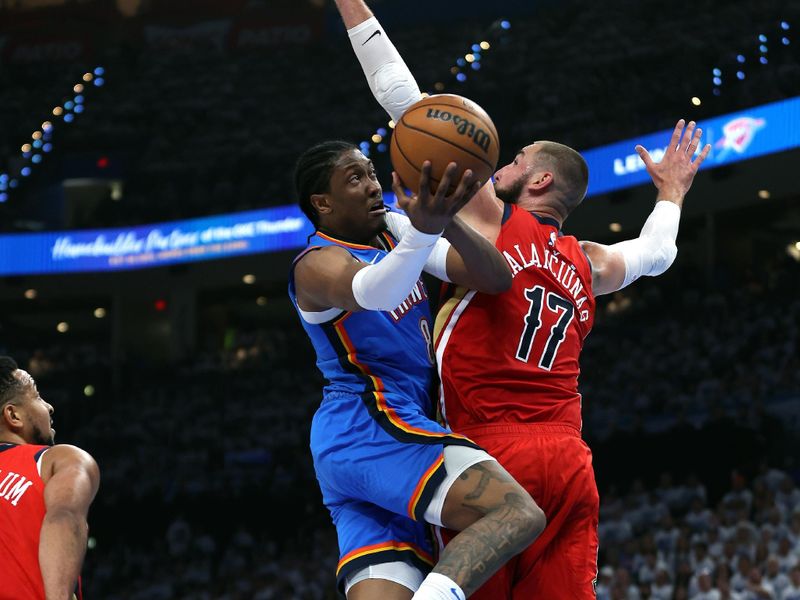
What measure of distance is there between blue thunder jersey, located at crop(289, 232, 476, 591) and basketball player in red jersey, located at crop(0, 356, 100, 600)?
826mm

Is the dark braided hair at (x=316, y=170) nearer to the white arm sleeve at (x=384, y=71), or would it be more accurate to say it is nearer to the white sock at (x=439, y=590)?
the white arm sleeve at (x=384, y=71)

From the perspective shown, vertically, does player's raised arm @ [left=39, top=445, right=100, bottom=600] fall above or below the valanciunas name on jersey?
below

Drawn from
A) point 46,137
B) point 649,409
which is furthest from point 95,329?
point 649,409

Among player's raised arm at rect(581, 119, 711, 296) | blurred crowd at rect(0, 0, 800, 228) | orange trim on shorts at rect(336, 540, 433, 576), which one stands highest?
player's raised arm at rect(581, 119, 711, 296)

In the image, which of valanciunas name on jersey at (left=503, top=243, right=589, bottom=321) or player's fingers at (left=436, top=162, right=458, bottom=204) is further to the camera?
valanciunas name on jersey at (left=503, top=243, right=589, bottom=321)

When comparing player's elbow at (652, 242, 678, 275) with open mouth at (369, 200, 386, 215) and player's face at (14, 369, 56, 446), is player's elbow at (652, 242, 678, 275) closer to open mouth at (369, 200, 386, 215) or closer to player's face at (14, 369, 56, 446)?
open mouth at (369, 200, 386, 215)

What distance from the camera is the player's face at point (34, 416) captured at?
4.29 meters

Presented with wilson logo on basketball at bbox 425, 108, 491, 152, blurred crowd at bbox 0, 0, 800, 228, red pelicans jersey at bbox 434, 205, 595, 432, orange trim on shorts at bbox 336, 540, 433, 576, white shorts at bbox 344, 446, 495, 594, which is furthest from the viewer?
blurred crowd at bbox 0, 0, 800, 228

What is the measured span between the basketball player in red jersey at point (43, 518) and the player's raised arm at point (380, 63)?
1.64 m

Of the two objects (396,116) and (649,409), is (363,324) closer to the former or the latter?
(396,116)

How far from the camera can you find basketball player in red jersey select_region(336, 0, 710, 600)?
145 inches

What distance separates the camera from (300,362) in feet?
71.1

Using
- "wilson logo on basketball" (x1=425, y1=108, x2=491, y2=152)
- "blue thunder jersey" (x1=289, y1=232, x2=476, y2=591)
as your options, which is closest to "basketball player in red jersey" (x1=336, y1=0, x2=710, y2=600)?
"blue thunder jersey" (x1=289, y1=232, x2=476, y2=591)

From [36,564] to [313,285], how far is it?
1361 millimetres
